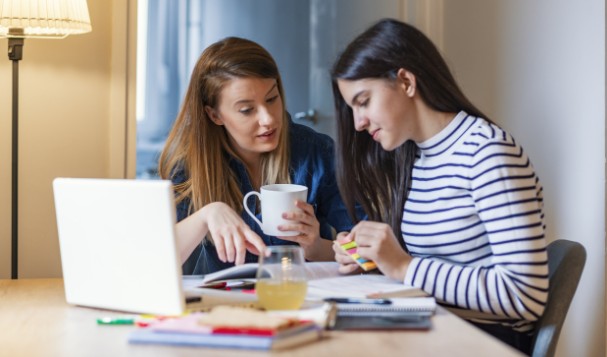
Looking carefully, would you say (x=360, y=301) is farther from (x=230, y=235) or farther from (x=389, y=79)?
(x=389, y=79)

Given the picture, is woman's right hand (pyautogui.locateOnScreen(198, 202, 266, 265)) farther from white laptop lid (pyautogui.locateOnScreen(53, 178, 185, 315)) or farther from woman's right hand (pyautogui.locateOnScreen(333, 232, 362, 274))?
white laptop lid (pyautogui.locateOnScreen(53, 178, 185, 315))

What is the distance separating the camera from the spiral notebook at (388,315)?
1.33 m

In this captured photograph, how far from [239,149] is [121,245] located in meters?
0.86

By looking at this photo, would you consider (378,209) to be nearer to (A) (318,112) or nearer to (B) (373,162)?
(B) (373,162)

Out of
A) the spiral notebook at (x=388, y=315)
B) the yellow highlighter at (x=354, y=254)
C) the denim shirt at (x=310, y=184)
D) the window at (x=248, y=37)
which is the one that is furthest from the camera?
the window at (x=248, y=37)

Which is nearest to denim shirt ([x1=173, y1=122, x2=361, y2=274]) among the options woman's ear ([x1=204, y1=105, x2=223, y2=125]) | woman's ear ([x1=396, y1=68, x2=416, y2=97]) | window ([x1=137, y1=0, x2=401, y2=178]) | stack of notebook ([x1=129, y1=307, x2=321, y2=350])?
woman's ear ([x1=204, y1=105, x2=223, y2=125])

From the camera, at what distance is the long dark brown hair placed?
1.75 metres

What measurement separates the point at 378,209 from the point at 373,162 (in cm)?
11

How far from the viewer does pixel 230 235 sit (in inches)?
69.0

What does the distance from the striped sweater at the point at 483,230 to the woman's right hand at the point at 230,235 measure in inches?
13.0

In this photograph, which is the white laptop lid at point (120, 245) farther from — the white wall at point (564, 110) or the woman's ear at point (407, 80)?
the white wall at point (564, 110)

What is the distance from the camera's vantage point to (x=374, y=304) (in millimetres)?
1450

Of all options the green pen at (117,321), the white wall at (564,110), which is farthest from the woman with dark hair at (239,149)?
the green pen at (117,321)

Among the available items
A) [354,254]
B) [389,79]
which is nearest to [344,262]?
[354,254]
